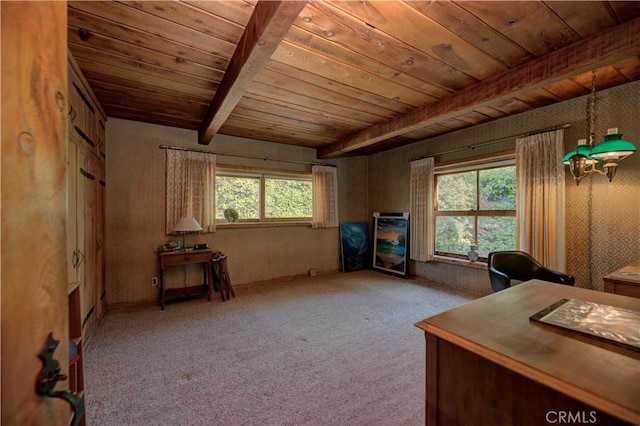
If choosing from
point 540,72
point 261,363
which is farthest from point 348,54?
point 261,363

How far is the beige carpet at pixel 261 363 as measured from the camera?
1.67 metres

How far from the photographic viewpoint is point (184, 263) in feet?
11.8

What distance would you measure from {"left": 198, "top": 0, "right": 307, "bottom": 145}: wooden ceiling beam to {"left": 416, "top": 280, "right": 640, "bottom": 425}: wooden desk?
168 cm

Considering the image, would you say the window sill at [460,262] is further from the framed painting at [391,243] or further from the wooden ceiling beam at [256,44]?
the wooden ceiling beam at [256,44]

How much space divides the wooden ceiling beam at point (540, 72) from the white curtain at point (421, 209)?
1396 millimetres

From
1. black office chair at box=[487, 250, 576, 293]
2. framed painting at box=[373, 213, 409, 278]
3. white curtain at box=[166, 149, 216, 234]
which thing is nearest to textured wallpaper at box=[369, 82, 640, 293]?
black office chair at box=[487, 250, 576, 293]

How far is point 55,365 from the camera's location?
0.56 m

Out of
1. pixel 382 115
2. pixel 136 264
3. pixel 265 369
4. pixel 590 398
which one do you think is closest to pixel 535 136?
pixel 382 115

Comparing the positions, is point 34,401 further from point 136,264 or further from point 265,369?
point 136,264

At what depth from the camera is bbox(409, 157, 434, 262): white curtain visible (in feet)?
14.7

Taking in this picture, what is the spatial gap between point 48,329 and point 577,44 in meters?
3.18

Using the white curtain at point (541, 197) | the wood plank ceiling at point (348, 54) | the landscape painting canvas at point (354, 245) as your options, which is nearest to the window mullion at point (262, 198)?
the wood plank ceiling at point (348, 54)

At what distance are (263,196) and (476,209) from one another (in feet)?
11.2

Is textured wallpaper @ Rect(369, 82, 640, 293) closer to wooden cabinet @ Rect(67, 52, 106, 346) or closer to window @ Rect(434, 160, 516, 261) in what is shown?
window @ Rect(434, 160, 516, 261)
